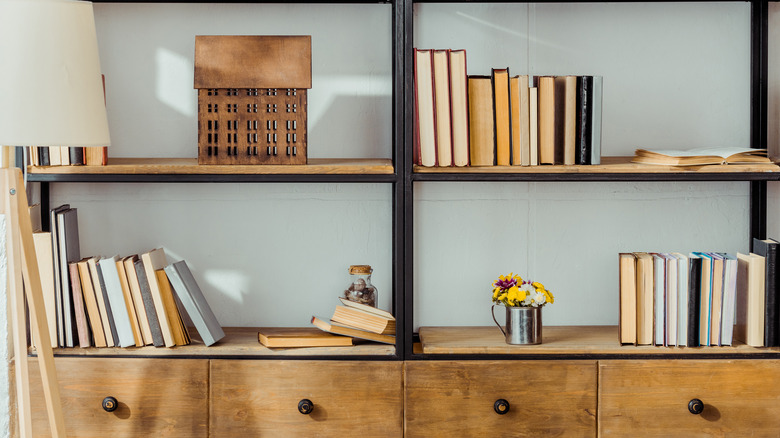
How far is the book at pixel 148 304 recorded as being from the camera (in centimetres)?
189

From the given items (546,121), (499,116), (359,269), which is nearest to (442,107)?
(499,116)

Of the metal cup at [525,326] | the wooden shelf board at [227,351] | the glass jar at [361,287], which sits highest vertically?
the glass jar at [361,287]

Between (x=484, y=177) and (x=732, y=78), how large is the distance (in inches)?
37.6

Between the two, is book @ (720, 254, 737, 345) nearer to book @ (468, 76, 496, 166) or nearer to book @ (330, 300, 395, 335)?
book @ (468, 76, 496, 166)

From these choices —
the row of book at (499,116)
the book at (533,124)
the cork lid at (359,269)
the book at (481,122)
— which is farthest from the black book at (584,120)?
the cork lid at (359,269)

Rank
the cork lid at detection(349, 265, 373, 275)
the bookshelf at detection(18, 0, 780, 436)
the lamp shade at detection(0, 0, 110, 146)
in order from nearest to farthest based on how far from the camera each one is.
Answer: the lamp shade at detection(0, 0, 110, 146), the cork lid at detection(349, 265, 373, 275), the bookshelf at detection(18, 0, 780, 436)

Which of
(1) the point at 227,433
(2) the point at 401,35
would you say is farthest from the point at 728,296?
(1) the point at 227,433

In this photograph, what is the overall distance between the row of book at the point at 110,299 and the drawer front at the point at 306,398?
158 mm

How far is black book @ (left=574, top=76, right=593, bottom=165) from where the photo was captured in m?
1.86

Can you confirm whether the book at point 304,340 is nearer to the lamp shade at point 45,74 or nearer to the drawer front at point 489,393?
the drawer front at point 489,393

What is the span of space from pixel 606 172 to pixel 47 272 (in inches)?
59.9

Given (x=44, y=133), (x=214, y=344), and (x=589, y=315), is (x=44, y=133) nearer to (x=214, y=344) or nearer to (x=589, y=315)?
(x=214, y=344)

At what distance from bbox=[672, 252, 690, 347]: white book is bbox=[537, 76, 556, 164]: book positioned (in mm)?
453

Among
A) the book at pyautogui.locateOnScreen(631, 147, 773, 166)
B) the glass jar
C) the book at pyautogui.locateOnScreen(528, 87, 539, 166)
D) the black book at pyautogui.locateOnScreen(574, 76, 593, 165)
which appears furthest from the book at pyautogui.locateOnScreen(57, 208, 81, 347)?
the book at pyautogui.locateOnScreen(631, 147, 773, 166)
